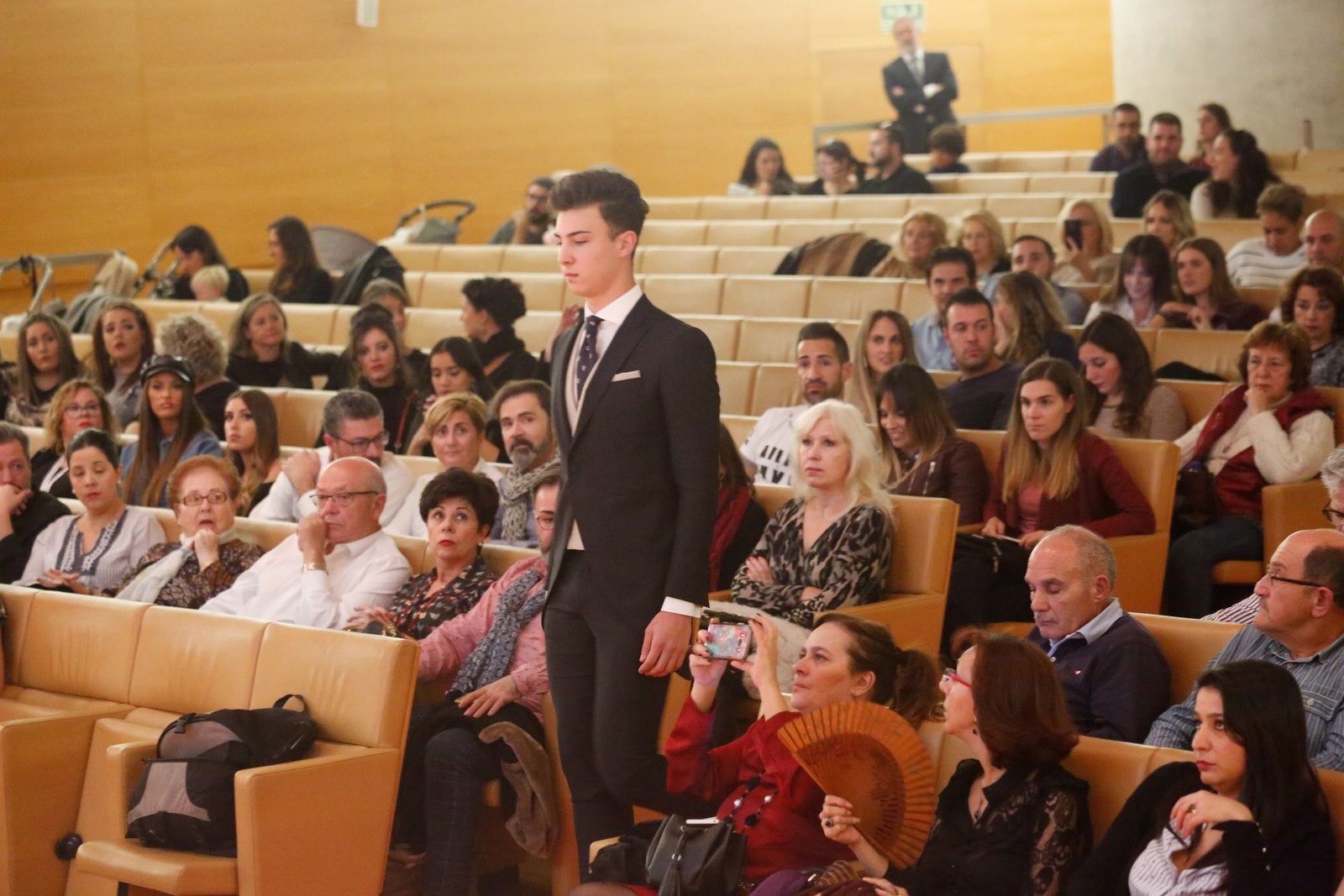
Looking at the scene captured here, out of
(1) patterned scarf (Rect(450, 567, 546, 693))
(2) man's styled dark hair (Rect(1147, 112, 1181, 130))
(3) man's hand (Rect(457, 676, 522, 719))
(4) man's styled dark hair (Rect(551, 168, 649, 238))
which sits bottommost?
(3) man's hand (Rect(457, 676, 522, 719))

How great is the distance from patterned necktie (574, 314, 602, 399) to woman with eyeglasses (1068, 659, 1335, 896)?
3.30 feet

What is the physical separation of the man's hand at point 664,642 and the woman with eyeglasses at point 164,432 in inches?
122

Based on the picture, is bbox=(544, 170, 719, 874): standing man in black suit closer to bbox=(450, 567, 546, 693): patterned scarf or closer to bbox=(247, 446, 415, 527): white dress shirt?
bbox=(450, 567, 546, 693): patterned scarf

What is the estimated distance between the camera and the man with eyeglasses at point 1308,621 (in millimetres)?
2582

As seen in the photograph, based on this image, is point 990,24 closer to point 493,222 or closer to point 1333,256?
point 493,222

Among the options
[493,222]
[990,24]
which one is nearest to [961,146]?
[493,222]

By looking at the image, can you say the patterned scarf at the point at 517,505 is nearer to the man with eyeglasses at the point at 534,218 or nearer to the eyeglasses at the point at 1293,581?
the eyeglasses at the point at 1293,581

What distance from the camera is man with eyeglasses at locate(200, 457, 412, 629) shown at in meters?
3.84

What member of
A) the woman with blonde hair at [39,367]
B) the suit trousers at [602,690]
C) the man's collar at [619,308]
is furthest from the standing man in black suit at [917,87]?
the suit trousers at [602,690]

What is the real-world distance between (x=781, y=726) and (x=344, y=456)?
2.43 meters

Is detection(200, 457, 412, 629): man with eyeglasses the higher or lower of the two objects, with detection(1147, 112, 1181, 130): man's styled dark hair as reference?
lower

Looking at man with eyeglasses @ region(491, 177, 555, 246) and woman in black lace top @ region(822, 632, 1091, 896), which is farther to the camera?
man with eyeglasses @ region(491, 177, 555, 246)

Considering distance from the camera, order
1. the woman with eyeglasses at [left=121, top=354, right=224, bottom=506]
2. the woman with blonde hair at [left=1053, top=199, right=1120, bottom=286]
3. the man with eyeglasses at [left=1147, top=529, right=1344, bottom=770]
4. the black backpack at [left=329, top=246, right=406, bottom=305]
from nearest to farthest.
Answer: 1. the man with eyeglasses at [left=1147, top=529, right=1344, bottom=770]
2. the woman with eyeglasses at [left=121, top=354, right=224, bottom=506]
3. the woman with blonde hair at [left=1053, top=199, right=1120, bottom=286]
4. the black backpack at [left=329, top=246, right=406, bottom=305]

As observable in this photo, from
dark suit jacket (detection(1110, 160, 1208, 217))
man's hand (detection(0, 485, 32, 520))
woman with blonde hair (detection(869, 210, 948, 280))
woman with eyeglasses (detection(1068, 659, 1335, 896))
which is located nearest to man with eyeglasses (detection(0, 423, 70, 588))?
man's hand (detection(0, 485, 32, 520))
